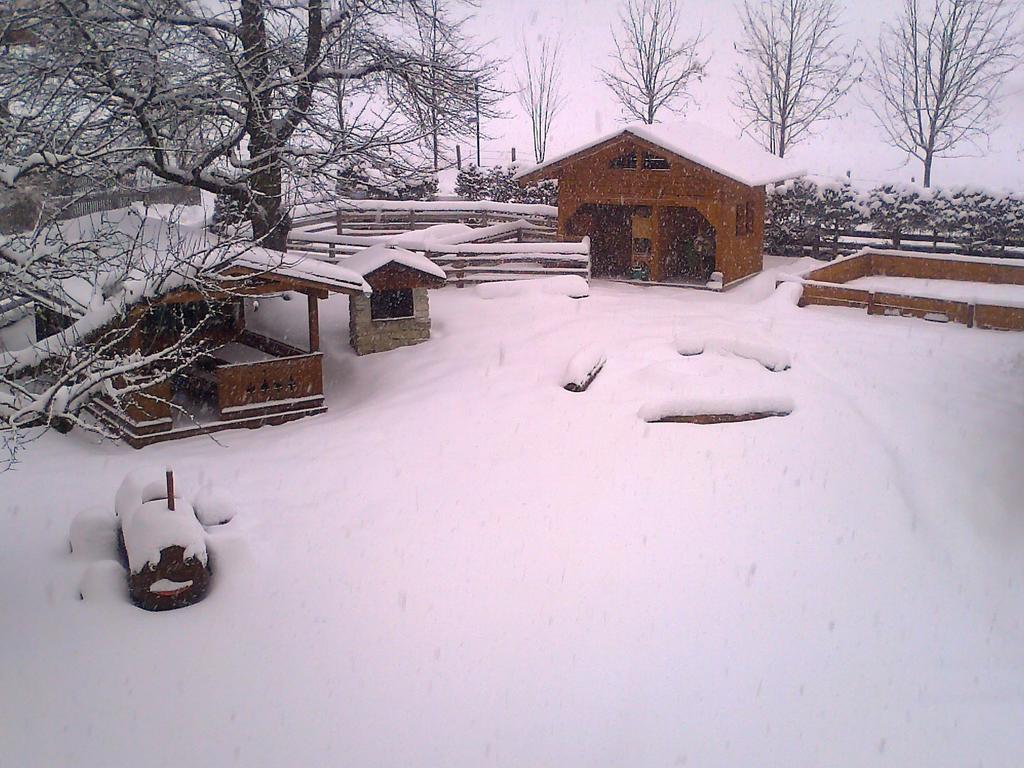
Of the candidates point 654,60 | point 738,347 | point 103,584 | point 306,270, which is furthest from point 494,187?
point 103,584

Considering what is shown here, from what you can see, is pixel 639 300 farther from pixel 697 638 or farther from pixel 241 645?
pixel 241 645

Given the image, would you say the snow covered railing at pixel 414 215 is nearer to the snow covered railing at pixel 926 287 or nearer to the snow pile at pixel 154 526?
the snow covered railing at pixel 926 287

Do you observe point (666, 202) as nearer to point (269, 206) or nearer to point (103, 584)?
point (269, 206)

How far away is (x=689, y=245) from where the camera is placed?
23719 mm

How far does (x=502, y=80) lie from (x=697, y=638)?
150ft

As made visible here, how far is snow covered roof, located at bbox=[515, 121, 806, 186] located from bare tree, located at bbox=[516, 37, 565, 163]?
1806cm

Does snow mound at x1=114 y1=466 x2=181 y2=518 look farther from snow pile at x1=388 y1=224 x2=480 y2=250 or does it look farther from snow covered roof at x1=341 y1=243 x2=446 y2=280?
snow pile at x1=388 y1=224 x2=480 y2=250

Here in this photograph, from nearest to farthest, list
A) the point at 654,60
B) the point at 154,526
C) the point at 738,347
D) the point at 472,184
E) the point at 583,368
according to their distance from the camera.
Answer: the point at 154,526
the point at 583,368
the point at 738,347
the point at 472,184
the point at 654,60

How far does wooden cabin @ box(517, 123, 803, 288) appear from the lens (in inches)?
839

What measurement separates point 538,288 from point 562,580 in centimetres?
1020

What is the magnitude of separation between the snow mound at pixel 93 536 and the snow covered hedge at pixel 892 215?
22.1m

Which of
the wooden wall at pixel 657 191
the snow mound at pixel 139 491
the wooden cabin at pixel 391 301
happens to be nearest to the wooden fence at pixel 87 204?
the wooden cabin at pixel 391 301

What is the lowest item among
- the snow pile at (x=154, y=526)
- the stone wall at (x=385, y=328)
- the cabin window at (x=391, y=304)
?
the snow pile at (x=154, y=526)

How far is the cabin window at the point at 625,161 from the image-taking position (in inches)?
878
